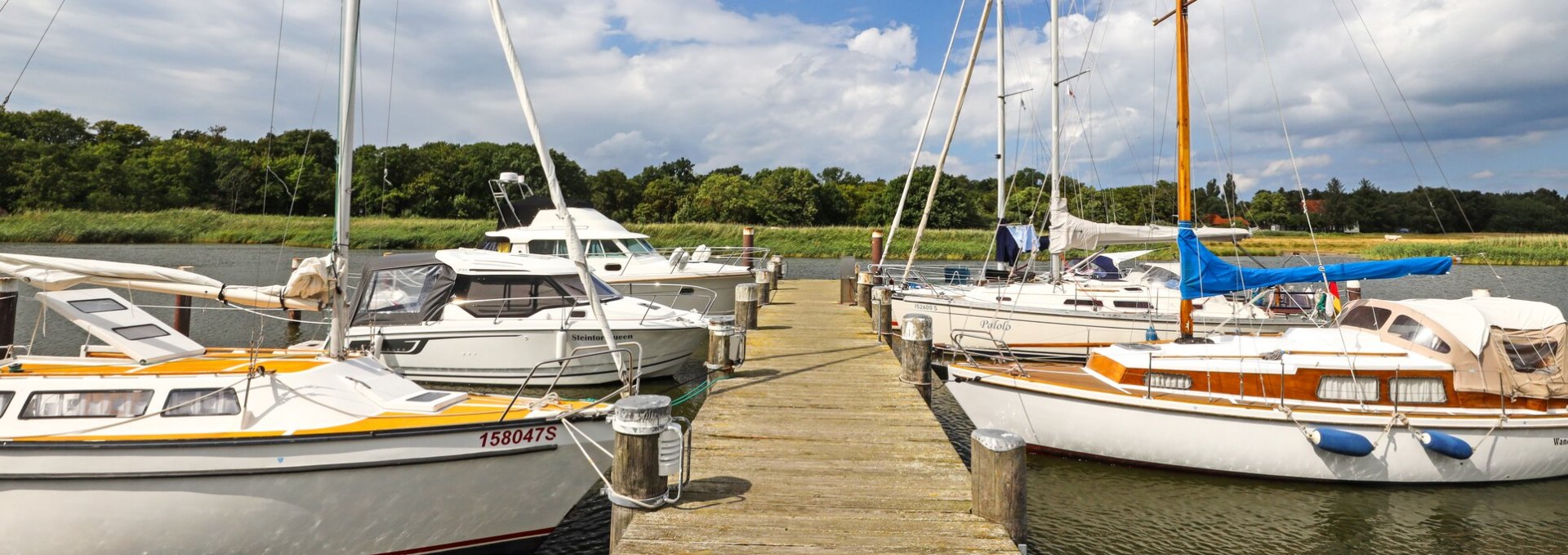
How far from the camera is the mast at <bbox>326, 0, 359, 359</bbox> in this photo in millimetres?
7410

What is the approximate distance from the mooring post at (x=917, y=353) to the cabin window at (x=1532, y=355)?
629 cm

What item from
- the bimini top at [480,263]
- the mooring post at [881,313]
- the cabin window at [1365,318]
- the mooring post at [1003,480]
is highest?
the bimini top at [480,263]

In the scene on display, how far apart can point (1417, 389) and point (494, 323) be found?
1192 centimetres

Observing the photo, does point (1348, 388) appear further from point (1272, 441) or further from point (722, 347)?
point (722, 347)

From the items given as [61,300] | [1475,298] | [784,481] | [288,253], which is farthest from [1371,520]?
[288,253]

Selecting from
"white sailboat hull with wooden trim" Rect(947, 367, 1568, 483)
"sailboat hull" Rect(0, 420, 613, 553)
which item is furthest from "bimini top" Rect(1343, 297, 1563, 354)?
"sailboat hull" Rect(0, 420, 613, 553)

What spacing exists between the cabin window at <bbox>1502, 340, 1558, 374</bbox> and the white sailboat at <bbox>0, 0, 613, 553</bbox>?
32.2 ft

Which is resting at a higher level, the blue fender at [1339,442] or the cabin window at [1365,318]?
the cabin window at [1365,318]

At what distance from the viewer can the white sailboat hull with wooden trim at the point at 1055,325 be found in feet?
49.4

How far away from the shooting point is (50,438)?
579 centimetres

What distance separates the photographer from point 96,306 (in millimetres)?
7215

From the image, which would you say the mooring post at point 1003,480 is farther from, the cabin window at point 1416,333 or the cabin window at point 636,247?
the cabin window at point 636,247

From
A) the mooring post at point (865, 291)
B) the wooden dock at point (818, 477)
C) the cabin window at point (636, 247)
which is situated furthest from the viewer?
the cabin window at point (636, 247)

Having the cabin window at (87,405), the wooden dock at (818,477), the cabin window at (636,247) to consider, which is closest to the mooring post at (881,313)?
the wooden dock at (818,477)
